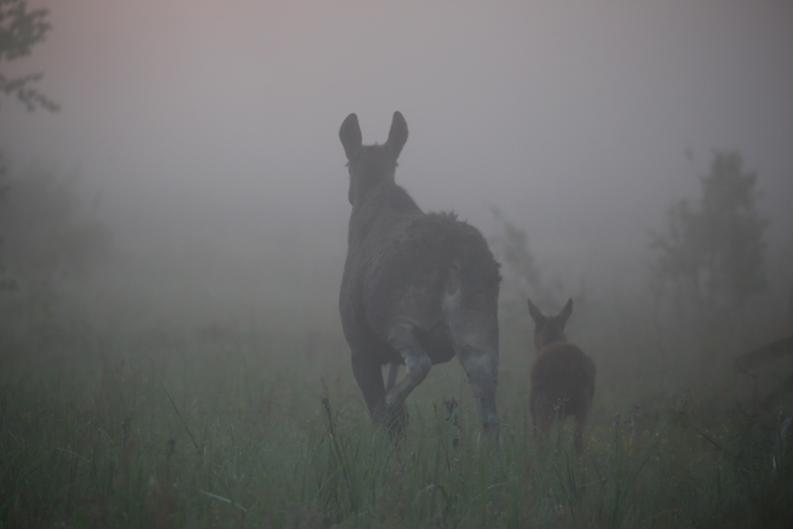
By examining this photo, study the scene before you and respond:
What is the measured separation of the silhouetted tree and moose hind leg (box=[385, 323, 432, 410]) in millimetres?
13051

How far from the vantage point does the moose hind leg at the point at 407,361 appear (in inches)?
179

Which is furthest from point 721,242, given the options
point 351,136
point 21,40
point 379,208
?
point 21,40

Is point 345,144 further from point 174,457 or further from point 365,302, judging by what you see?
point 174,457

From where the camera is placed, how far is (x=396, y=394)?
456 cm

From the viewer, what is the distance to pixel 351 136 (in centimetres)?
645

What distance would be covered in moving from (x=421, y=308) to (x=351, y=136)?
8.02ft

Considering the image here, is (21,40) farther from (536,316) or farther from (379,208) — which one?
(536,316)

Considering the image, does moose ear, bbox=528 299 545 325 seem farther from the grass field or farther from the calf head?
the grass field

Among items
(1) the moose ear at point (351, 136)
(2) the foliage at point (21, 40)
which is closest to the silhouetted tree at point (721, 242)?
(1) the moose ear at point (351, 136)

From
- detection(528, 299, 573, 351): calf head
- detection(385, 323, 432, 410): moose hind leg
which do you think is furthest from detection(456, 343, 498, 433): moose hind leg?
detection(528, 299, 573, 351): calf head

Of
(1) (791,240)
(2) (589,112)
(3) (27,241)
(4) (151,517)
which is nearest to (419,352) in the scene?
(4) (151,517)

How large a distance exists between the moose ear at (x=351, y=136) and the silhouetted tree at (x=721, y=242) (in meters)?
12.3

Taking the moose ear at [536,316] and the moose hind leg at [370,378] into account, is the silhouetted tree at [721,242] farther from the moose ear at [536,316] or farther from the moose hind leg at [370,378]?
the moose hind leg at [370,378]

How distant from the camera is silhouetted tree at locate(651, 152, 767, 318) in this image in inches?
596
